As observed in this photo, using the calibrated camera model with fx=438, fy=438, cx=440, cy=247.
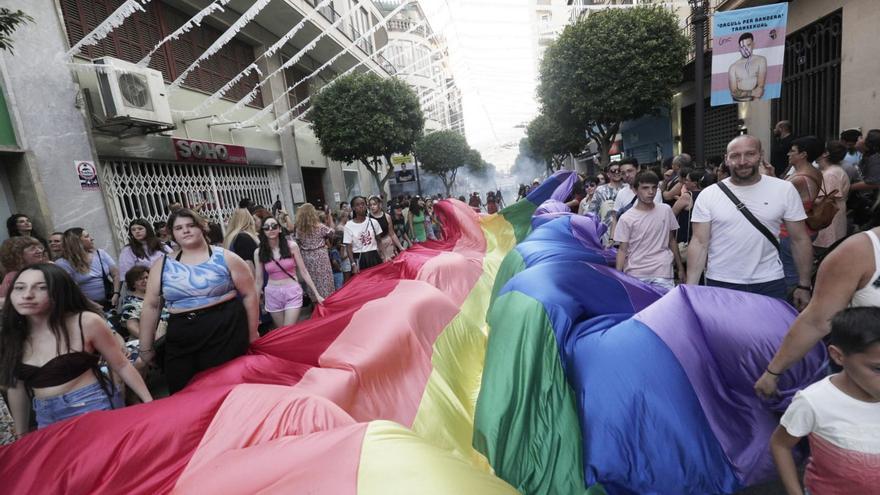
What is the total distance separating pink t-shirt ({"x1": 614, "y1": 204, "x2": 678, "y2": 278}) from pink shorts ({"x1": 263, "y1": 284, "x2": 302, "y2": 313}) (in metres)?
3.45

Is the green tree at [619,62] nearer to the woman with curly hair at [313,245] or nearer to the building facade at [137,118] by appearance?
the building facade at [137,118]

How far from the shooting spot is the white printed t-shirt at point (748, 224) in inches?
113

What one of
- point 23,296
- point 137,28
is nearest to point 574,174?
point 23,296

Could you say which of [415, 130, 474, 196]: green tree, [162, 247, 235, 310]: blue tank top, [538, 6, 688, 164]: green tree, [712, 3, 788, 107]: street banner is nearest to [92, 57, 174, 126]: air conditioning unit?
[162, 247, 235, 310]: blue tank top

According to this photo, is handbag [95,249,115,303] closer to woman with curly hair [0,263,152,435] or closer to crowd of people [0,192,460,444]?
crowd of people [0,192,460,444]

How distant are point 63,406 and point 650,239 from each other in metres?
4.30

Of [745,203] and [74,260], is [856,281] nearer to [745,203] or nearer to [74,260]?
[745,203]

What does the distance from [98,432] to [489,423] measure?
1760 mm

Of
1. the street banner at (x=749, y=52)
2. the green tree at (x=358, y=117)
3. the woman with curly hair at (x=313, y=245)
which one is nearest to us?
the woman with curly hair at (x=313, y=245)

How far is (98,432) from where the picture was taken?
1787 millimetres

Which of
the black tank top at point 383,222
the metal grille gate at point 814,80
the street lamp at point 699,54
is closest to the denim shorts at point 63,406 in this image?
the black tank top at point 383,222

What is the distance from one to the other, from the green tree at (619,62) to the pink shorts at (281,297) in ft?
41.7

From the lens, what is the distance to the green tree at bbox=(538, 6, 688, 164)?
13484 millimetres

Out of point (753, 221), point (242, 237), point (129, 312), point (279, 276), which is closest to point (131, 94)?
point (242, 237)
